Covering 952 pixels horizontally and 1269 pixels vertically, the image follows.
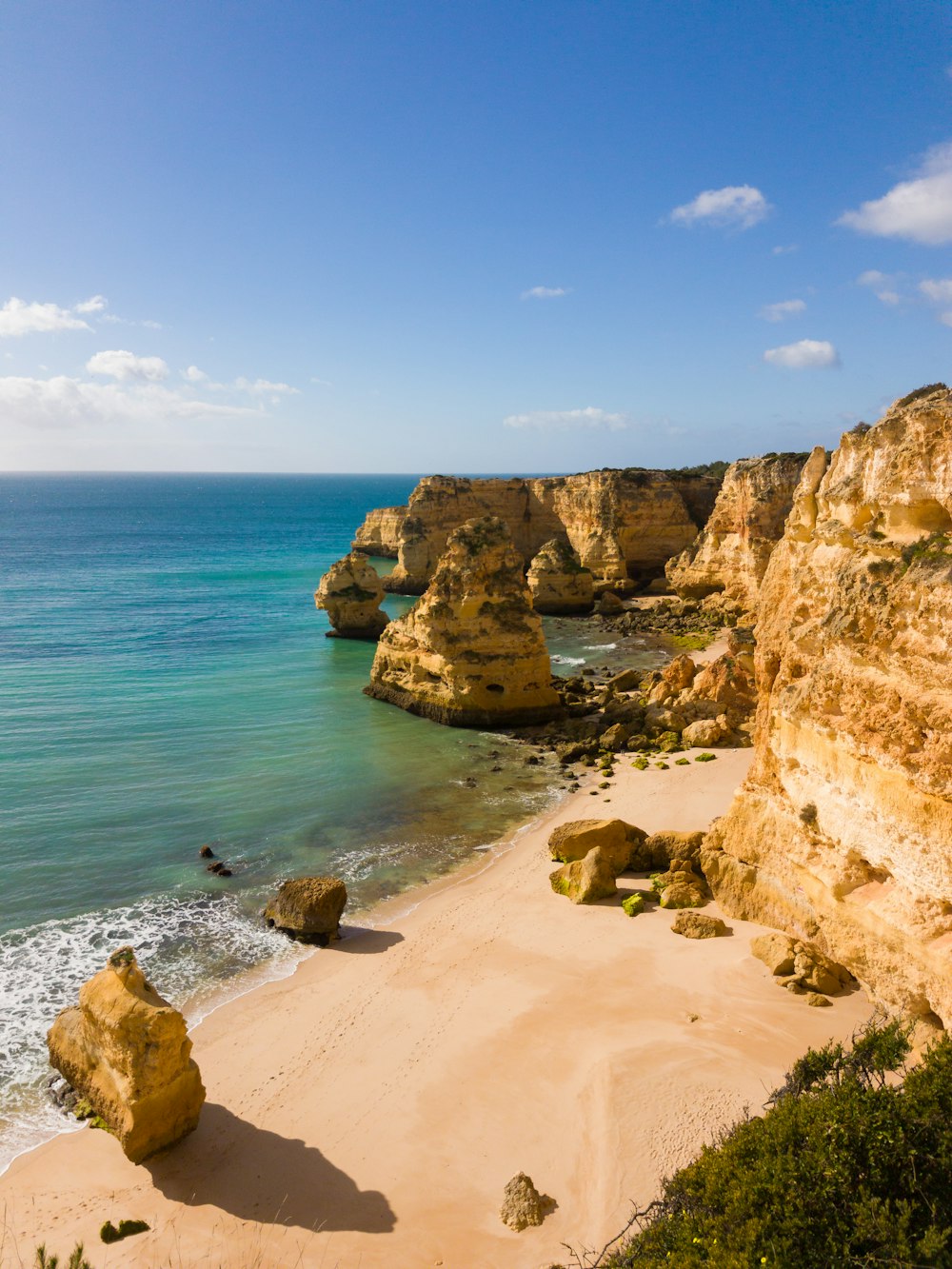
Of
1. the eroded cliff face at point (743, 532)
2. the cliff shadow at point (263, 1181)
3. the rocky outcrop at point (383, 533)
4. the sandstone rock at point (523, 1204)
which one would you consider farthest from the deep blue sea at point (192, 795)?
the rocky outcrop at point (383, 533)

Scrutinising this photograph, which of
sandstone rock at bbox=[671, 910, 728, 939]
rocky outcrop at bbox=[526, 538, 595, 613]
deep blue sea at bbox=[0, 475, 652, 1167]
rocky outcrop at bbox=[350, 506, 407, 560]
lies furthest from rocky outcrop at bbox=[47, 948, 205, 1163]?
rocky outcrop at bbox=[350, 506, 407, 560]

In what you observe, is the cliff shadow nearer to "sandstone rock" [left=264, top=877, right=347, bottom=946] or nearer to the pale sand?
the pale sand

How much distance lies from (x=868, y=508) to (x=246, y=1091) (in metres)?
13.8

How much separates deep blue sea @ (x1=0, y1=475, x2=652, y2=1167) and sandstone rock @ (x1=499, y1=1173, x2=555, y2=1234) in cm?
732

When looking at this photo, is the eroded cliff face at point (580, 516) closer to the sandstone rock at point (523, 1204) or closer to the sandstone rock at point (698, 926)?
the sandstone rock at point (698, 926)

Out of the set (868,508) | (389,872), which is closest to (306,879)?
(389,872)

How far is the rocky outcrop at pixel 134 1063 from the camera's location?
35.2ft

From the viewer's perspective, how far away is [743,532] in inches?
1879

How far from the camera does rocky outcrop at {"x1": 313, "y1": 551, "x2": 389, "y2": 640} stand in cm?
4891

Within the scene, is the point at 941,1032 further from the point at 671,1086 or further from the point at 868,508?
the point at 868,508

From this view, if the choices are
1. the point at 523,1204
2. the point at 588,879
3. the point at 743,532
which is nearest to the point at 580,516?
the point at 743,532

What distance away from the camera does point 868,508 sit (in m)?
12.5

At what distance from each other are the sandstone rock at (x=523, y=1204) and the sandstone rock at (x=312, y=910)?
7.79 meters

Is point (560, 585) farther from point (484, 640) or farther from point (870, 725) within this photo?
point (870, 725)
